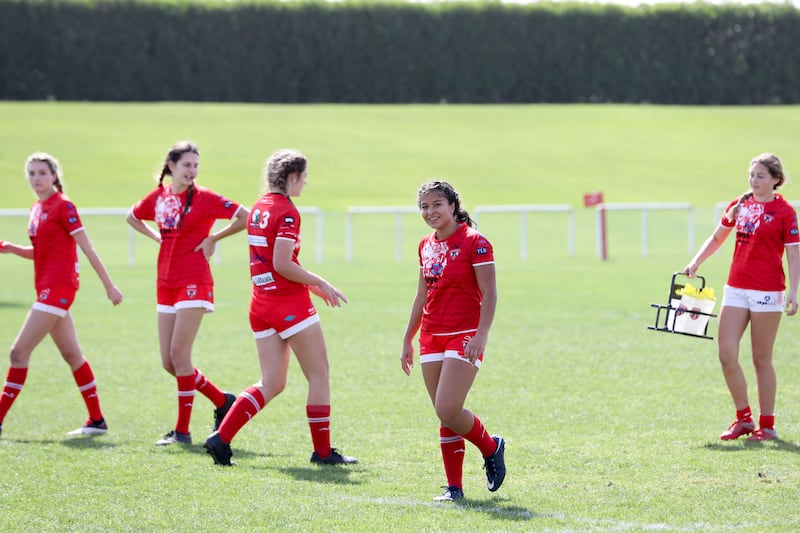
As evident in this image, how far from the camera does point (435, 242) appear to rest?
632 centimetres

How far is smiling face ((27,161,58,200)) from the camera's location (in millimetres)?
8250

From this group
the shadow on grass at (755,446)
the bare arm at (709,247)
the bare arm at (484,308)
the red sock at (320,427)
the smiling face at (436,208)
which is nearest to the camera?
the bare arm at (484,308)

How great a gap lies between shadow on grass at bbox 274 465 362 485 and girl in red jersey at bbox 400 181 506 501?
31.5 inches

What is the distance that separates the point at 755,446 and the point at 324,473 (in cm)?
292

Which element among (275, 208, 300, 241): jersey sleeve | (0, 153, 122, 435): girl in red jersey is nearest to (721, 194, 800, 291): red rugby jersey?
(275, 208, 300, 241): jersey sleeve

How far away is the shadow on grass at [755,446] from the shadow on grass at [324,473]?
2467 mm

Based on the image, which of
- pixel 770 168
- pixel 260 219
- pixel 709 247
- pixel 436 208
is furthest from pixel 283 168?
pixel 770 168

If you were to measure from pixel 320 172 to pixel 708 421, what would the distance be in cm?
3468

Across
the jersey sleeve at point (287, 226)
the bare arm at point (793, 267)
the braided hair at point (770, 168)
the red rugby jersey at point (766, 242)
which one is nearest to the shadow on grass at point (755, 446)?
the bare arm at point (793, 267)

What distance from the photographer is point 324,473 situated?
280 inches

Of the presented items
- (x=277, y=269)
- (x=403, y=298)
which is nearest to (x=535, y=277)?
(x=403, y=298)

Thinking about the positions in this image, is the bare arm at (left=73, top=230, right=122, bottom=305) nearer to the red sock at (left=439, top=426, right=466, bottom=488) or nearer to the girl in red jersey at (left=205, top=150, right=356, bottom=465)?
the girl in red jersey at (left=205, top=150, right=356, bottom=465)

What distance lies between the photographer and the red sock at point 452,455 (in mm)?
6410

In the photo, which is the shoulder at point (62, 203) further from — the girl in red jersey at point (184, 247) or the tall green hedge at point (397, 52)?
the tall green hedge at point (397, 52)
